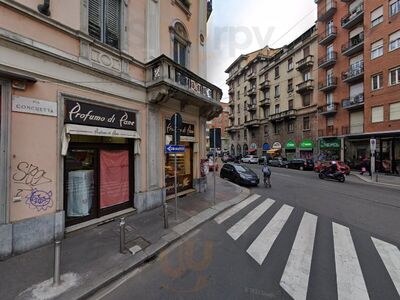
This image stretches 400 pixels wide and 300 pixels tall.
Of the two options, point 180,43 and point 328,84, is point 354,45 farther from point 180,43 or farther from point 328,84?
point 180,43

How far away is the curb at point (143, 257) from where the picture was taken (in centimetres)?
312

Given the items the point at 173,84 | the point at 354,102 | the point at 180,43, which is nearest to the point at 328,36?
the point at 354,102

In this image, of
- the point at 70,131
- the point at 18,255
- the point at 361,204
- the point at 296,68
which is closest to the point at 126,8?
the point at 70,131

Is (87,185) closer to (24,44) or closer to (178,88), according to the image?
(24,44)

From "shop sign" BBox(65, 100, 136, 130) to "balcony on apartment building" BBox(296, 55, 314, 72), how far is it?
2935 centimetres

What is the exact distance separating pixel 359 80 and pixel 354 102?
2378 millimetres

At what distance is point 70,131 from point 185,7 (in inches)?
307

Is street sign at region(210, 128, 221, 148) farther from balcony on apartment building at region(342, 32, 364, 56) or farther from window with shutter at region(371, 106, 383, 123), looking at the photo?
balcony on apartment building at region(342, 32, 364, 56)

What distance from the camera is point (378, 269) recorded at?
3.76 metres

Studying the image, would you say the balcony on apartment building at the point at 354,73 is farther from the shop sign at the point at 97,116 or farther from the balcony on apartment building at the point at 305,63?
the shop sign at the point at 97,116

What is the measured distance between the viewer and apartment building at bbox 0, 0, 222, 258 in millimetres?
4230

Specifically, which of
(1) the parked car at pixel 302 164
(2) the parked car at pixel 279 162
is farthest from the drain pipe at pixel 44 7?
(2) the parked car at pixel 279 162

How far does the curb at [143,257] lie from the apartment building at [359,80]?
20.1 m

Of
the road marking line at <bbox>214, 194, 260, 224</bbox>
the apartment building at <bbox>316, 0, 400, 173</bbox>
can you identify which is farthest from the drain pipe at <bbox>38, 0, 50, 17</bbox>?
the apartment building at <bbox>316, 0, 400, 173</bbox>
